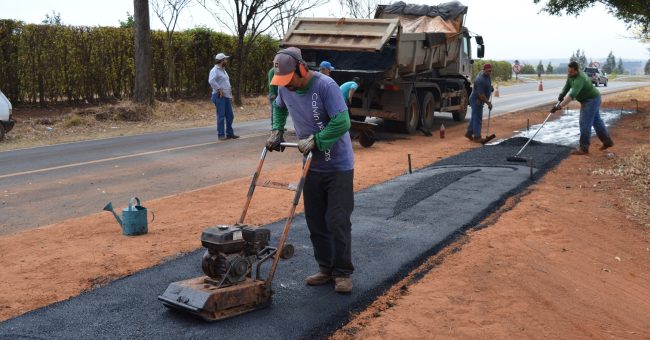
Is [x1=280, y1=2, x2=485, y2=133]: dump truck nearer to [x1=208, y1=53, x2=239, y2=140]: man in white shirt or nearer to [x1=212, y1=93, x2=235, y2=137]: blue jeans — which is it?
[x1=208, y1=53, x2=239, y2=140]: man in white shirt

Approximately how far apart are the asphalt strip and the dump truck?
6068mm

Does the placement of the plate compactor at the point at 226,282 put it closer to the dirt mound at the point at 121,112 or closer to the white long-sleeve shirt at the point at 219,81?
the white long-sleeve shirt at the point at 219,81

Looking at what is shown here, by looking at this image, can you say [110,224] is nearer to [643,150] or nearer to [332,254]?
[332,254]

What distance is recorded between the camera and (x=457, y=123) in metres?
20.6

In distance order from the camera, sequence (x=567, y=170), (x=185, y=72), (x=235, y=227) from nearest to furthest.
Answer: (x=235, y=227) → (x=567, y=170) → (x=185, y=72)

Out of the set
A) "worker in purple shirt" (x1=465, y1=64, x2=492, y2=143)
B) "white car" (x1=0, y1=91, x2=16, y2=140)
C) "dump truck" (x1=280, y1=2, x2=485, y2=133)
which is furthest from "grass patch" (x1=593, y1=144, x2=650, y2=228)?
"white car" (x1=0, y1=91, x2=16, y2=140)

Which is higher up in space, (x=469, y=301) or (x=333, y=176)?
(x=333, y=176)

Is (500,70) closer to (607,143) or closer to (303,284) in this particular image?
(607,143)

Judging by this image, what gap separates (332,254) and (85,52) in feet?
66.2

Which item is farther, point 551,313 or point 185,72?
point 185,72

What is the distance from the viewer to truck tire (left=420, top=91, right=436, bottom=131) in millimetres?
17141

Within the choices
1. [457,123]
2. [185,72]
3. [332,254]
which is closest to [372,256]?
[332,254]

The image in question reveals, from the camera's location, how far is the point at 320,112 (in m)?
4.89

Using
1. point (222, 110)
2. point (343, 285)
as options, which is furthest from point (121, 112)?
point (343, 285)
